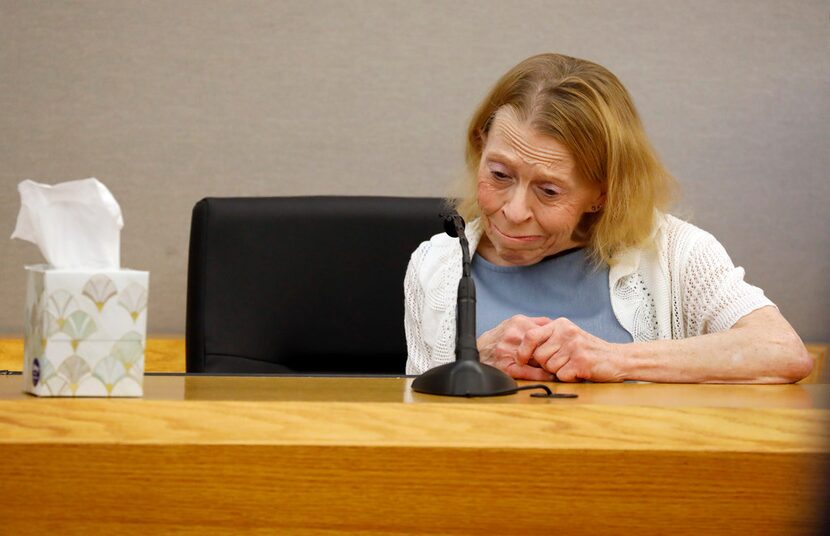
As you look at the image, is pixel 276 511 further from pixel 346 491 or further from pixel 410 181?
pixel 410 181

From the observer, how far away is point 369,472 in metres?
0.95

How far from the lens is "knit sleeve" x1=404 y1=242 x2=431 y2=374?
6.47 ft

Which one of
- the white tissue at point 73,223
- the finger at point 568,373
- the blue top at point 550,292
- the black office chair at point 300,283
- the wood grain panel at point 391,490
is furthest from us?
the black office chair at point 300,283

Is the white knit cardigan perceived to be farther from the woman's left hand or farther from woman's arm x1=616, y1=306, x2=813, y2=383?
the woman's left hand

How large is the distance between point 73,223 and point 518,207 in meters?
0.91

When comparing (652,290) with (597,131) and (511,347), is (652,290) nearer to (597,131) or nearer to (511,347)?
(597,131)

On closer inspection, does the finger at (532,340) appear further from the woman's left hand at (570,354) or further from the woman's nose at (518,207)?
the woman's nose at (518,207)

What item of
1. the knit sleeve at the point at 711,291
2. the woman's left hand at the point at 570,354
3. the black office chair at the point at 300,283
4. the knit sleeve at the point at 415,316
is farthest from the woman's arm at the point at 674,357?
the black office chair at the point at 300,283

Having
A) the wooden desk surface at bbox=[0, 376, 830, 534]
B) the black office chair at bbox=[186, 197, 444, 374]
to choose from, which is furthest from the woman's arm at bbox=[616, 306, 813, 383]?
the black office chair at bbox=[186, 197, 444, 374]

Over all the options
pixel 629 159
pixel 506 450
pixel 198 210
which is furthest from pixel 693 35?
pixel 506 450

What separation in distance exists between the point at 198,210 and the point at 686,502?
1.36 m

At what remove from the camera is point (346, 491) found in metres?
0.94

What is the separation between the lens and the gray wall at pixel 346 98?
287 centimetres

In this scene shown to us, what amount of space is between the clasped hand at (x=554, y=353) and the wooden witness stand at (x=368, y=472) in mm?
453
